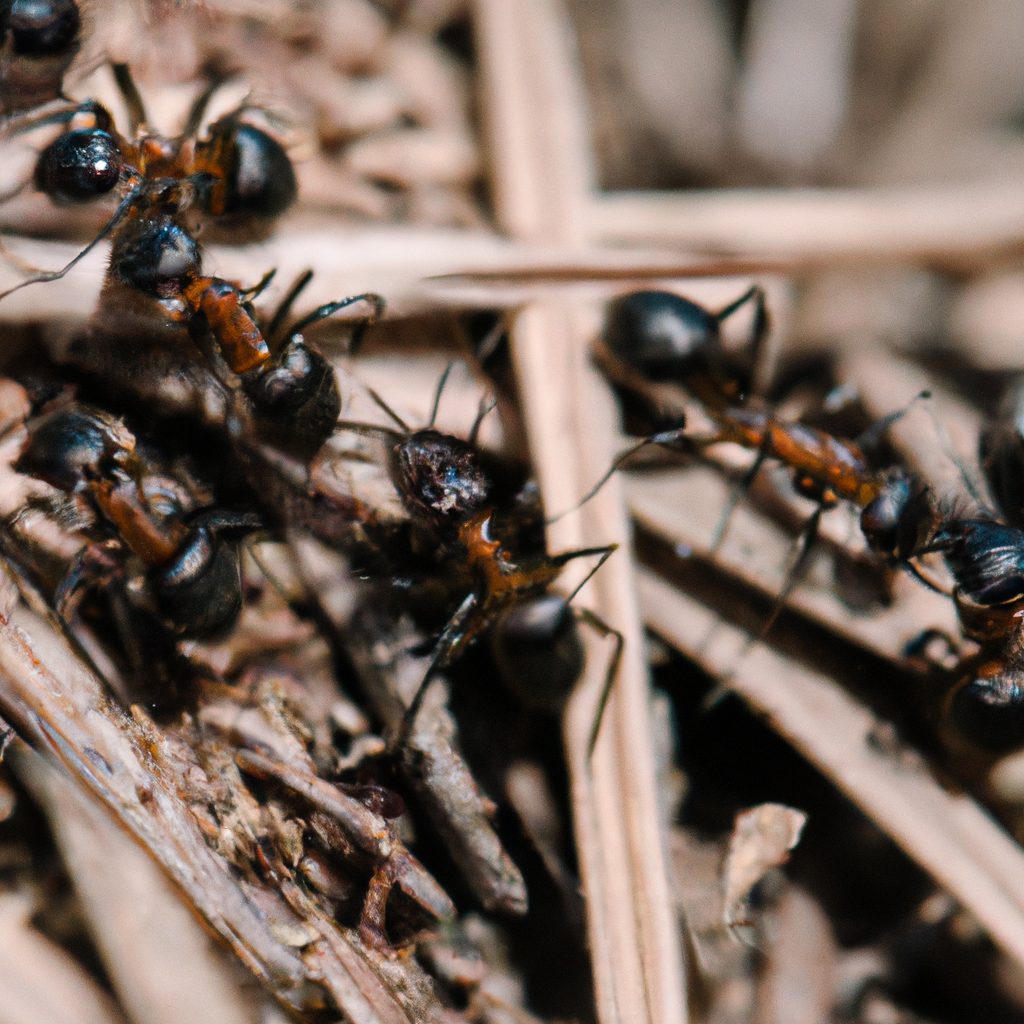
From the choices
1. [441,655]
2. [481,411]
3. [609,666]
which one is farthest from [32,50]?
[609,666]

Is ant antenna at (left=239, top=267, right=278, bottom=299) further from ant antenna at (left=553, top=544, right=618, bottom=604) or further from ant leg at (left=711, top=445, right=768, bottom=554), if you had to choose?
ant leg at (left=711, top=445, right=768, bottom=554)

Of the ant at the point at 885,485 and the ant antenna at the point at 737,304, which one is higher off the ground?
the ant antenna at the point at 737,304

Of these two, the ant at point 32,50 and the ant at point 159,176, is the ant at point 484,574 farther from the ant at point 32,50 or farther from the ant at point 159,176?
the ant at point 32,50

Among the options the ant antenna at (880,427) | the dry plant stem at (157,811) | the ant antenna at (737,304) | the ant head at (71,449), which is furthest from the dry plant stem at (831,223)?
the dry plant stem at (157,811)

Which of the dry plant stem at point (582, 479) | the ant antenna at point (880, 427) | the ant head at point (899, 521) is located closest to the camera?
the dry plant stem at point (582, 479)

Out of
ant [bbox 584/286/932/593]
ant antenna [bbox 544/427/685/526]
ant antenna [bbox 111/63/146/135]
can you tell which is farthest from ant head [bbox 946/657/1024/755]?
ant antenna [bbox 111/63/146/135]

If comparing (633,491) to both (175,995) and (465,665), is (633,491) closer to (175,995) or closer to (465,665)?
(465,665)

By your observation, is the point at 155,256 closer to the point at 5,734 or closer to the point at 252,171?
the point at 252,171
